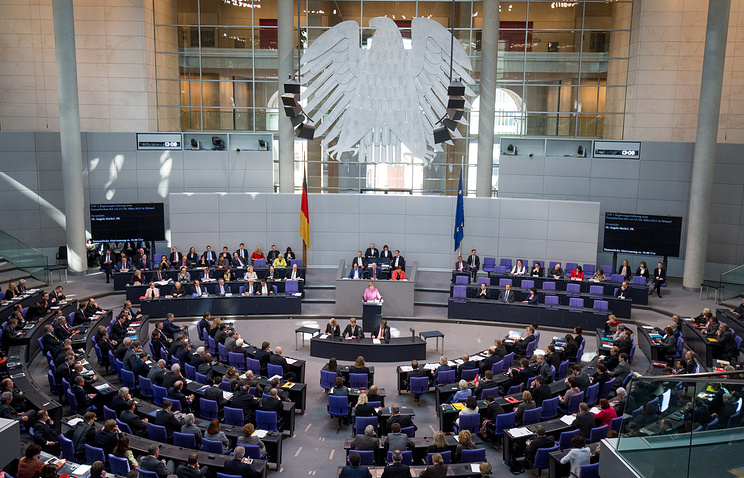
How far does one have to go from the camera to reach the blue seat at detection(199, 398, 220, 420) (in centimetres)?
1049

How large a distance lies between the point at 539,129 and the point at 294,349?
44.5ft

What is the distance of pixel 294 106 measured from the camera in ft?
49.8

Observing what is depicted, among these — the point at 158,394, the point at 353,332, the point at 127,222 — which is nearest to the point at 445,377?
the point at 353,332

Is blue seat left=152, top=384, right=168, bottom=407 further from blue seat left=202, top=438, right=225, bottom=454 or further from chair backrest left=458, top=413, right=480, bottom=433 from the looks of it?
chair backrest left=458, top=413, right=480, bottom=433

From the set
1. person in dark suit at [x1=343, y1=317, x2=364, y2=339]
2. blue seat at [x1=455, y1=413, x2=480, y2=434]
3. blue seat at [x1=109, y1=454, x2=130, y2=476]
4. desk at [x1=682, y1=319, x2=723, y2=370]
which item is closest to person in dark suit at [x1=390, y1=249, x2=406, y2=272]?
person in dark suit at [x1=343, y1=317, x2=364, y2=339]

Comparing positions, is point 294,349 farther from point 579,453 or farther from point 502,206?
point 502,206

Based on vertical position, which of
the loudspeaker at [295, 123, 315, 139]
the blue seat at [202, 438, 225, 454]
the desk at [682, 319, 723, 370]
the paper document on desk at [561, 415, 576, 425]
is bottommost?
the blue seat at [202, 438, 225, 454]

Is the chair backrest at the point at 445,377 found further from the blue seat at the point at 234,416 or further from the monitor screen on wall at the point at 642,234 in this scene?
the monitor screen on wall at the point at 642,234

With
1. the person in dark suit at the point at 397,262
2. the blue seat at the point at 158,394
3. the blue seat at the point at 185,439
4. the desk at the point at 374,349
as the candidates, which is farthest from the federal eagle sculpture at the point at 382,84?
the blue seat at the point at 185,439

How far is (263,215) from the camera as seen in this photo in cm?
2222

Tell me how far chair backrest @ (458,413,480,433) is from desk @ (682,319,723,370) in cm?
568

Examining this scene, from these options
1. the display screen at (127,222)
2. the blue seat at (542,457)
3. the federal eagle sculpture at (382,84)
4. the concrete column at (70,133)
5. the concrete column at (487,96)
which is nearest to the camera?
the blue seat at (542,457)

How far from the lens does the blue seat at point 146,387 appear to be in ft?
37.5

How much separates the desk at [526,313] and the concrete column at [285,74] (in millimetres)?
8405
